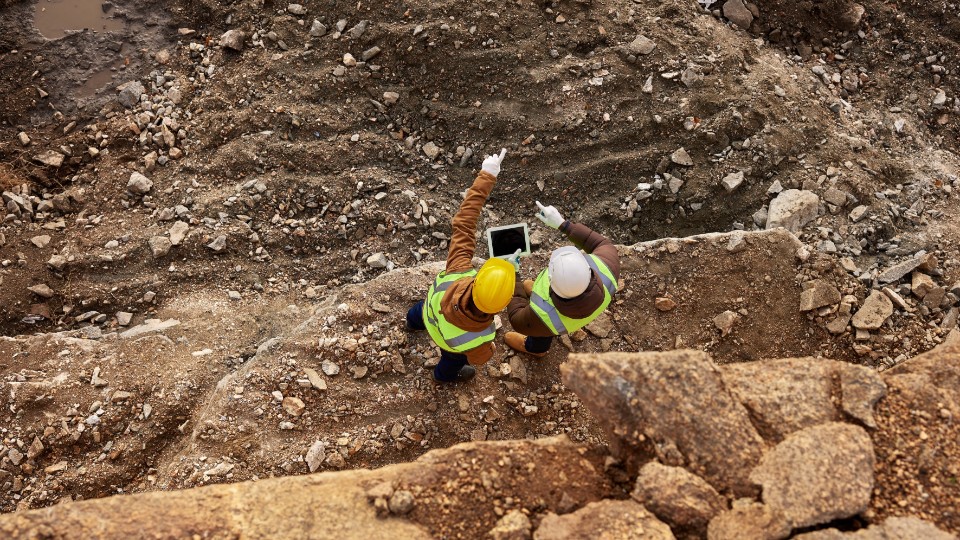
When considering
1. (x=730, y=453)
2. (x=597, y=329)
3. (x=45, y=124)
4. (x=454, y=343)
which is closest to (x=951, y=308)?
(x=597, y=329)

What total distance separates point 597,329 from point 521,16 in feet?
8.50

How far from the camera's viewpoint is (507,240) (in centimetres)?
408

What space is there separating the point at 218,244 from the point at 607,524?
3465 millimetres

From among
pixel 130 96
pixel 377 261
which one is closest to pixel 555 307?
pixel 377 261

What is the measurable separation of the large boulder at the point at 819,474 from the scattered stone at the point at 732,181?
94.2 inches

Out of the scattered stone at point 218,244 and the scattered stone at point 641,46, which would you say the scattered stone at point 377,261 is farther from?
the scattered stone at point 641,46

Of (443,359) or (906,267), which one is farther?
(906,267)

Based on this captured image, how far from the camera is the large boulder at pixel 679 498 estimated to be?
8.02 ft

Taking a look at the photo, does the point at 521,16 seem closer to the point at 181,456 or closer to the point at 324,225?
the point at 324,225

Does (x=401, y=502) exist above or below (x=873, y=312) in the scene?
above

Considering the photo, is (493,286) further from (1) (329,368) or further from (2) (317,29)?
(2) (317,29)

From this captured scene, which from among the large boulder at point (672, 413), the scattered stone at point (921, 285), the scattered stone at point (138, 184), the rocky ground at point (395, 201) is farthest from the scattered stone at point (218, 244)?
the scattered stone at point (921, 285)

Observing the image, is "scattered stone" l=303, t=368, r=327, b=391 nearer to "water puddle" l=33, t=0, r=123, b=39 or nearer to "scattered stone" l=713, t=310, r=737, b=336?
"scattered stone" l=713, t=310, r=737, b=336

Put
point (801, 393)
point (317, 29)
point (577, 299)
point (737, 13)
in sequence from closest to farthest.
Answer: point (801, 393) < point (577, 299) < point (317, 29) < point (737, 13)
